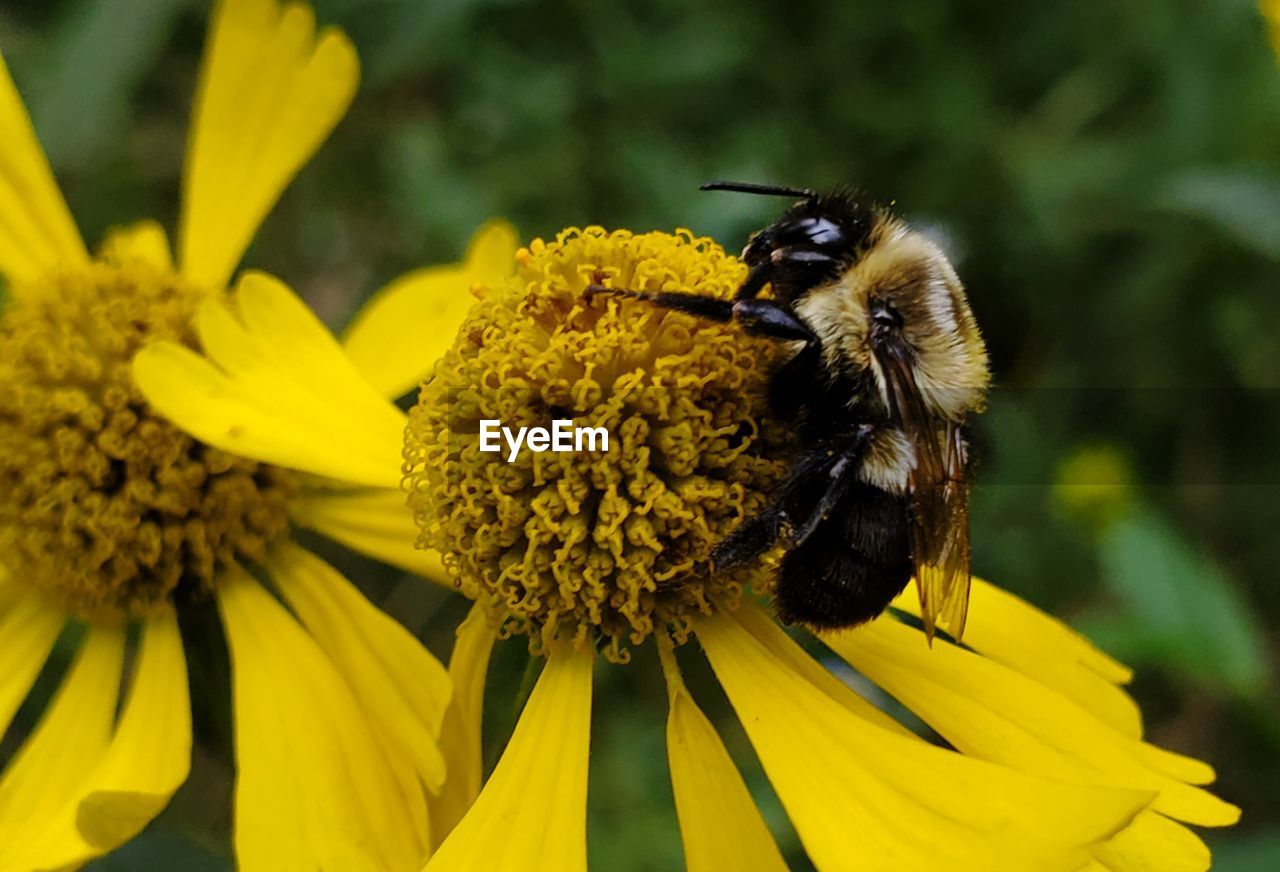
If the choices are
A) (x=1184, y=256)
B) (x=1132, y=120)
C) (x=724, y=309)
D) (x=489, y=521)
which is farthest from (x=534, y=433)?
(x=1132, y=120)

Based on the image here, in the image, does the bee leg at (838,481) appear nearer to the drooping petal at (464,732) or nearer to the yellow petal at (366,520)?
the drooping petal at (464,732)

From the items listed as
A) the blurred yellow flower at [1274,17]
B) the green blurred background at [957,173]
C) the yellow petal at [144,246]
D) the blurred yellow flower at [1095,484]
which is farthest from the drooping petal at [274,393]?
the blurred yellow flower at [1095,484]

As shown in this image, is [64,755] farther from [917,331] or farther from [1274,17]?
[1274,17]

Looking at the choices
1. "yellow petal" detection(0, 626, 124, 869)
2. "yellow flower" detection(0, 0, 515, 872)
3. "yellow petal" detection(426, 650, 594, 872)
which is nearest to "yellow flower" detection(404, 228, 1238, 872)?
"yellow petal" detection(426, 650, 594, 872)

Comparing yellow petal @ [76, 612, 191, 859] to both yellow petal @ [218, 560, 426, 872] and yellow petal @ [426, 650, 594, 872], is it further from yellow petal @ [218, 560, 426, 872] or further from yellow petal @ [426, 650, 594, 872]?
yellow petal @ [426, 650, 594, 872]

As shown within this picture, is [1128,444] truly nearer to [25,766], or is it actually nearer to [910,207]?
[910,207]
